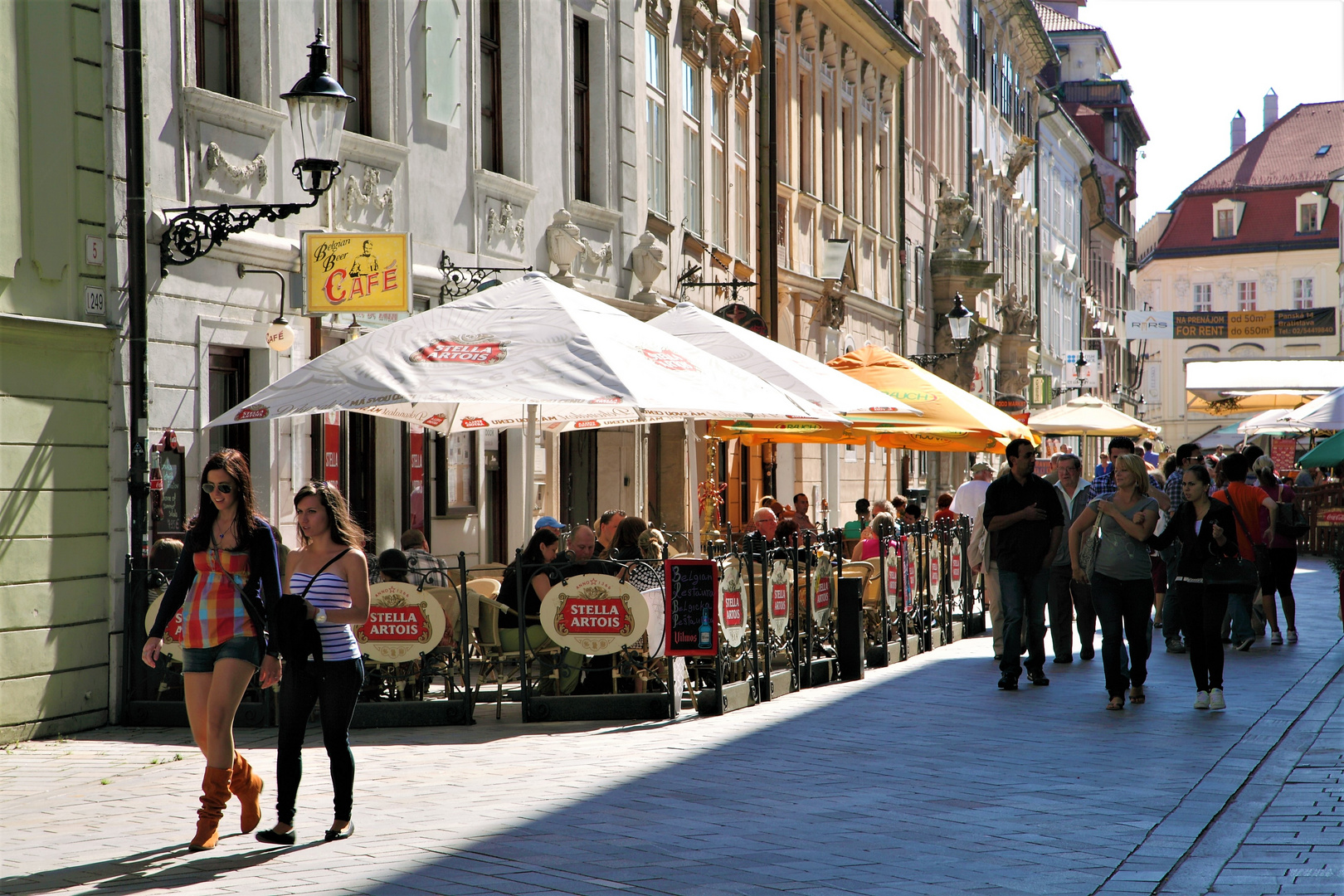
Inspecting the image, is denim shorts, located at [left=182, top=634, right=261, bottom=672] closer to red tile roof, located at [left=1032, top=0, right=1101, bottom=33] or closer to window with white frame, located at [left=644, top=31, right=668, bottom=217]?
window with white frame, located at [left=644, top=31, right=668, bottom=217]

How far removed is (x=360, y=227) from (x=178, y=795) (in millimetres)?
6624

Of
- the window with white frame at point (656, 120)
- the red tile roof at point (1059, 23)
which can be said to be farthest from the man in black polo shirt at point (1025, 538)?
the red tile roof at point (1059, 23)

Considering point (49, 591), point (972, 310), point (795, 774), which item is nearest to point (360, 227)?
point (49, 591)

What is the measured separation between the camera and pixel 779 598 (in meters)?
11.9

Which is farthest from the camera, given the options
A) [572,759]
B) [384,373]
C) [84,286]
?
[84,286]

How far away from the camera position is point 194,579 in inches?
278

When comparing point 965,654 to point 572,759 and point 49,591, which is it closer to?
point 572,759

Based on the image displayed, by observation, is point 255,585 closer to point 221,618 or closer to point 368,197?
point 221,618

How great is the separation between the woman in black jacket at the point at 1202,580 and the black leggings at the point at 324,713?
20.2 ft

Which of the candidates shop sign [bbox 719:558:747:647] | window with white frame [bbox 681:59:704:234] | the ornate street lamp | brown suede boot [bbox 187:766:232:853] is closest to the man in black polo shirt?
shop sign [bbox 719:558:747:647]

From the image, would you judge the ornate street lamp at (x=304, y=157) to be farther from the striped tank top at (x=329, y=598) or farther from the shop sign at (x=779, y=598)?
the shop sign at (x=779, y=598)

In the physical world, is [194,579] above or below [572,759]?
above

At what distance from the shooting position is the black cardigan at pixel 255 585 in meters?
7.02

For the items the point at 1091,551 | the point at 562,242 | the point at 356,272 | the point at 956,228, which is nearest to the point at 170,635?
the point at 356,272
